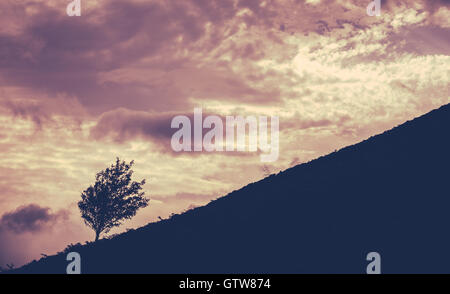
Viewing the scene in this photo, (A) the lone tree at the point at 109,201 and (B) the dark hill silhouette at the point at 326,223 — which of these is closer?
(B) the dark hill silhouette at the point at 326,223

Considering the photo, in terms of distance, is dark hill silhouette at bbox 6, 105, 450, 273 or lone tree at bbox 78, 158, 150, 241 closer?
dark hill silhouette at bbox 6, 105, 450, 273

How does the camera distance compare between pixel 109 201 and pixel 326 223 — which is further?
pixel 109 201

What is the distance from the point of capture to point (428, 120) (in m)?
31.7

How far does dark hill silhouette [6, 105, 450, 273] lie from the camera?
1977 centimetres

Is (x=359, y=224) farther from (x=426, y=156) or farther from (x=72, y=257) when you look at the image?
(x=72, y=257)

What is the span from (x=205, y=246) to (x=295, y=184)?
28.8ft

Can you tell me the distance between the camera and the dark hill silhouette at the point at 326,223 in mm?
19766

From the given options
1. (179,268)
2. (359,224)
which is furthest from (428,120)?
(179,268)

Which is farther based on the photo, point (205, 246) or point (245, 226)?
point (245, 226)

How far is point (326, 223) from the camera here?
76.0 feet
